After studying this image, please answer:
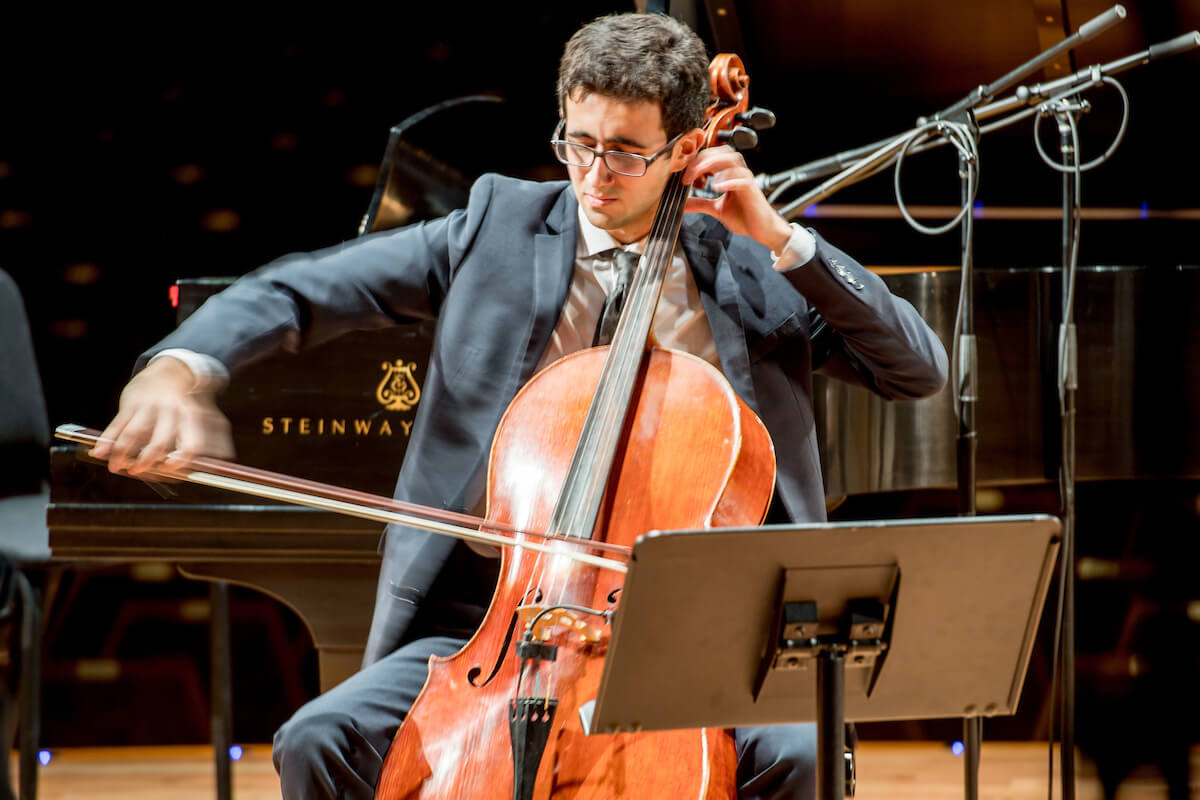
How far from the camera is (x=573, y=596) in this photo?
1237 millimetres

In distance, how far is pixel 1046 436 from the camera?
7.37 ft

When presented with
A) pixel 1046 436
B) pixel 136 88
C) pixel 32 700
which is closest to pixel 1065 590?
pixel 1046 436

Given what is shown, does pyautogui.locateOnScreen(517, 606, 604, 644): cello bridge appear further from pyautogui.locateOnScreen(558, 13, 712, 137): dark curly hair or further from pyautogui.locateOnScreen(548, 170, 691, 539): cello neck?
pyautogui.locateOnScreen(558, 13, 712, 137): dark curly hair

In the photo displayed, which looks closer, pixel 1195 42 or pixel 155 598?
pixel 1195 42

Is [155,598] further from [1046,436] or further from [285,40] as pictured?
[1046,436]

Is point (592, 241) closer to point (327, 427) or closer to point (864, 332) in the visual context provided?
point (864, 332)

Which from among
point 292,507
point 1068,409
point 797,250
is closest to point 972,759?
point 1068,409

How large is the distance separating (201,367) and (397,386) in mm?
571

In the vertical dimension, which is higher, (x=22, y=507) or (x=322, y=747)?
(x=22, y=507)

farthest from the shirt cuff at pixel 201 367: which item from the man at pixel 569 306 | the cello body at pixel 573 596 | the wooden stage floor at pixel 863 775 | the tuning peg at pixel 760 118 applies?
the wooden stage floor at pixel 863 775

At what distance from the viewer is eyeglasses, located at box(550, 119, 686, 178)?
147 centimetres

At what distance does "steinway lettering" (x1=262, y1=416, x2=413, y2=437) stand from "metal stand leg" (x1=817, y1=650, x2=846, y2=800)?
1006 mm

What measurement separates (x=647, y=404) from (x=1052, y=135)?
197 cm

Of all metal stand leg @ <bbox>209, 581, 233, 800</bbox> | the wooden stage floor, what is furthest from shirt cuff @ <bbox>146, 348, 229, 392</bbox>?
the wooden stage floor
